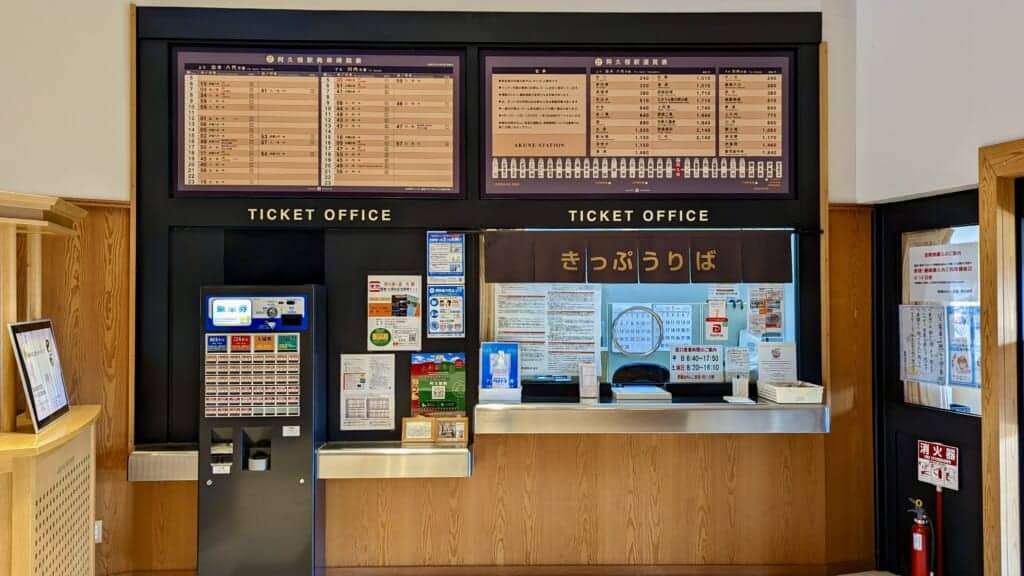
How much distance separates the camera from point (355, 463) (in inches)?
119

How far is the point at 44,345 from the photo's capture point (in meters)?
2.71

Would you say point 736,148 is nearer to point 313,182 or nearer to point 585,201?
point 585,201

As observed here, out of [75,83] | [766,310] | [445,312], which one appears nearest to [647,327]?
[766,310]

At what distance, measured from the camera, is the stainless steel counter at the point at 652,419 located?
119 inches

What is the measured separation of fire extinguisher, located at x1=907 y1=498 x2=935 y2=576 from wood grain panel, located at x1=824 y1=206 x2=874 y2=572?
0.90 ft

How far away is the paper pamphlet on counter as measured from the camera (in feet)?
10.5

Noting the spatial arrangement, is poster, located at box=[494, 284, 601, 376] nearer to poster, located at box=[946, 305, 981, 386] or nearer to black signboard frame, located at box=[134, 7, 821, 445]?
black signboard frame, located at box=[134, 7, 821, 445]

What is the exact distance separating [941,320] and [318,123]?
3.63m

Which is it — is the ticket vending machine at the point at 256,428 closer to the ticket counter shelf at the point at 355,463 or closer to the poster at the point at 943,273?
the ticket counter shelf at the point at 355,463

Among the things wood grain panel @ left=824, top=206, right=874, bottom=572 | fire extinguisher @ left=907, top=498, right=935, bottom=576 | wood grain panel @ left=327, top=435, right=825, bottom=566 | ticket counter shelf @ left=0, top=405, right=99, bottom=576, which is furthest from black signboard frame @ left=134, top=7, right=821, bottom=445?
fire extinguisher @ left=907, top=498, right=935, bottom=576

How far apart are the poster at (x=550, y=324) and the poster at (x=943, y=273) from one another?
5.88ft

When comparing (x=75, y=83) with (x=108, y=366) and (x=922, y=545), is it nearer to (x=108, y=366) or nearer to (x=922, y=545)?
(x=108, y=366)

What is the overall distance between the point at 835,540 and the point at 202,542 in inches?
140

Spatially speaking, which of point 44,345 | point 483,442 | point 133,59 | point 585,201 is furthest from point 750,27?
point 44,345
